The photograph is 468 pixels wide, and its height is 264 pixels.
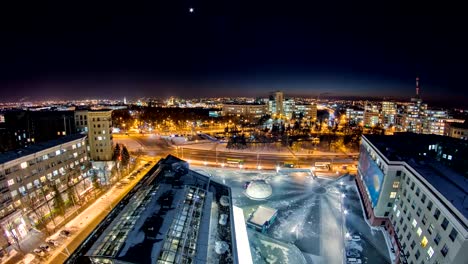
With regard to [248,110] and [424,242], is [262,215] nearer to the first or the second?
[424,242]

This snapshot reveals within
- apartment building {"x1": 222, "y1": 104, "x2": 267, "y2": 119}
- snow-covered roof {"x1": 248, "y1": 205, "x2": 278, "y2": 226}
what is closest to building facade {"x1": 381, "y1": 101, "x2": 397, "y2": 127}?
apartment building {"x1": 222, "y1": 104, "x2": 267, "y2": 119}

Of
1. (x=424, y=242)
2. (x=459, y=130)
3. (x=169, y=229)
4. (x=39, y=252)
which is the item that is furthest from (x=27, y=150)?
(x=459, y=130)

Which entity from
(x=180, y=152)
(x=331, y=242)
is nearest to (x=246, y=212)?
(x=331, y=242)

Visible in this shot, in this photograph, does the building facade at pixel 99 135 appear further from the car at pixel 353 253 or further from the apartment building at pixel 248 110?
the apartment building at pixel 248 110

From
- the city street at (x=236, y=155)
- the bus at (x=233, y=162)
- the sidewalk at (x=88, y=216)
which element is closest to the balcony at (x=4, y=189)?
the sidewalk at (x=88, y=216)

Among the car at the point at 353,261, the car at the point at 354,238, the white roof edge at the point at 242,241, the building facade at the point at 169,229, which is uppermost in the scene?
the building facade at the point at 169,229

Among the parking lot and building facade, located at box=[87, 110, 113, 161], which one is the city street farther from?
building facade, located at box=[87, 110, 113, 161]
